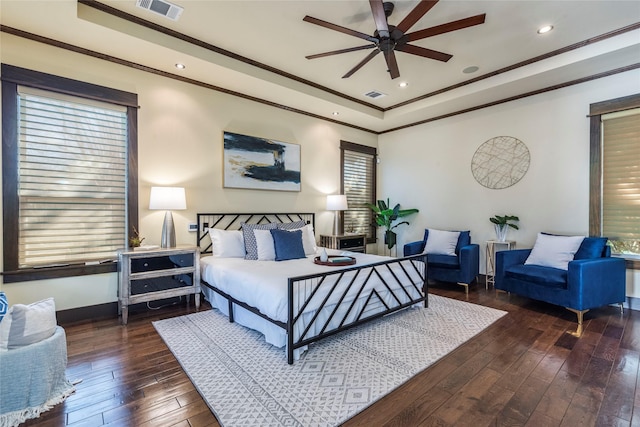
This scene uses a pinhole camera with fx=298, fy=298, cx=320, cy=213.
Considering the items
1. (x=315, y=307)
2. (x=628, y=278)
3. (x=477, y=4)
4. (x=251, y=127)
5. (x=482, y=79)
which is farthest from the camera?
(x=251, y=127)

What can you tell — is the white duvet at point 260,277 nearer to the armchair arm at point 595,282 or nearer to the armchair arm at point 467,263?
the armchair arm at point 467,263

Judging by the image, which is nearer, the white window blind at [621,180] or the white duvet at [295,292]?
the white duvet at [295,292]

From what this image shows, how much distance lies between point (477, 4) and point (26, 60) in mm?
4586

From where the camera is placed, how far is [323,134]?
580 cm

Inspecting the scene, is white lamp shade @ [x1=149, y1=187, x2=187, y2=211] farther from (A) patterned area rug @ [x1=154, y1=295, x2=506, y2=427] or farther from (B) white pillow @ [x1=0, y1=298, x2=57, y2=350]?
(B) white pillow @ [x1=0, y1=298, x2=57, y2=350]

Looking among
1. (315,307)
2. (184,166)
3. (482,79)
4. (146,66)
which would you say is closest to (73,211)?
(184,166)

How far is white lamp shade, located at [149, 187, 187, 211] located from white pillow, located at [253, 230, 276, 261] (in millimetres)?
1009

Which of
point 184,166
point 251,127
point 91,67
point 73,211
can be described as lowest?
point 73,211

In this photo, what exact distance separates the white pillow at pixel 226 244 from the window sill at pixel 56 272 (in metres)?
1.13

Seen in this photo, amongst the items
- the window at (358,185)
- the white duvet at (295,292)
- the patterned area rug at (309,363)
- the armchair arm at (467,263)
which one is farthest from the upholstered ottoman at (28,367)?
the window at (358,185)

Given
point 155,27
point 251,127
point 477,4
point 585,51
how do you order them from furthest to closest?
1. point 251,127
2. point 585,51
3. point 155,27
4. point 477,4

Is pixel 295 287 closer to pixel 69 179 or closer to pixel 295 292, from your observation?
pixel 295 292

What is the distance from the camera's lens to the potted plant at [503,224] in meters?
4.70

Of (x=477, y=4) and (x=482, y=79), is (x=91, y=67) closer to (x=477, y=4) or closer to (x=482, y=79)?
(x=477, y=4)
